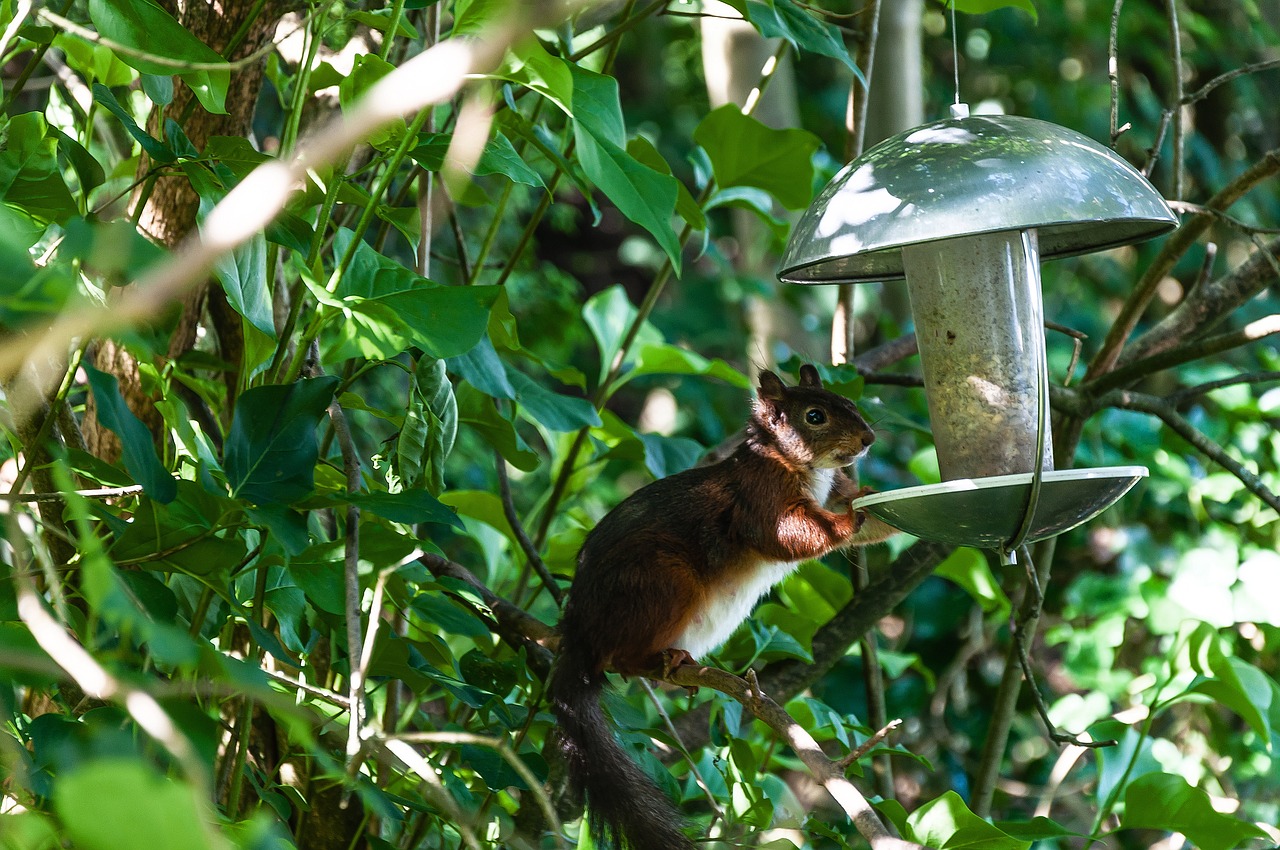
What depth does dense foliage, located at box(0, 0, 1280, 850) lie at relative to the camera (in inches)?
26.6

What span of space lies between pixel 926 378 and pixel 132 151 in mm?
1041

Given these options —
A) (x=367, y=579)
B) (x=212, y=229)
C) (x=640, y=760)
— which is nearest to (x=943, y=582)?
(x=640, y=760)

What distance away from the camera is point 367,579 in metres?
1.21

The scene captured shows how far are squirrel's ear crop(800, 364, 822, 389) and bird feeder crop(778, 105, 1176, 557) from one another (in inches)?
13.6

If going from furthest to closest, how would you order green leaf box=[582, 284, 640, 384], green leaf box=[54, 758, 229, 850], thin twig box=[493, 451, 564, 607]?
green leaf box=[582, 284, 640, 384], thin twig box=[493, 451, 564, 607], green leaf box=[54, 758, 229, 850]

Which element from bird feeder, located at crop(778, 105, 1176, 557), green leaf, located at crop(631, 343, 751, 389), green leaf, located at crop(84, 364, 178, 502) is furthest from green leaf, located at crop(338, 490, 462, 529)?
green leaf, located at crop(631, 343, 751, 389)

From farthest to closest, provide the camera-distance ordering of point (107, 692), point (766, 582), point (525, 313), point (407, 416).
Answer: point (525, 313) → point (766, 582) → point (407, 416) → point (107, 692)

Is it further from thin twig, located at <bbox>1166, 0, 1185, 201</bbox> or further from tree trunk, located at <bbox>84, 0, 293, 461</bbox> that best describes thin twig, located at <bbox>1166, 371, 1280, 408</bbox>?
tree trunk, located at <bbox>84, 0, 293, 461</bbox>

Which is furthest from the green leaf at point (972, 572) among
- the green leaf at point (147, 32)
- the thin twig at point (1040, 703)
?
the green leaf at point (147, 32)

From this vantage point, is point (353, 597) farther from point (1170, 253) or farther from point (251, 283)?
point (1170, 253)

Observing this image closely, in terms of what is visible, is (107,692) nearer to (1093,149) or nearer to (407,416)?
(407,416)

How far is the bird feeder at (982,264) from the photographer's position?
920 millimetres

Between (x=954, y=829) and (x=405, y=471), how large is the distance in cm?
60

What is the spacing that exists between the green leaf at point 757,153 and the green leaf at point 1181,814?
87cm
